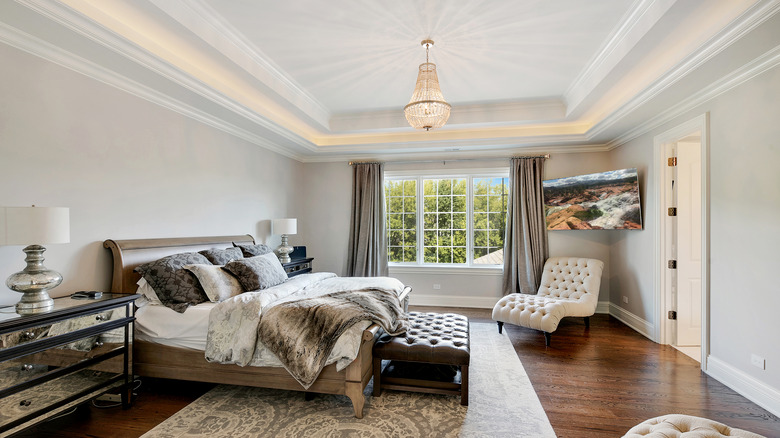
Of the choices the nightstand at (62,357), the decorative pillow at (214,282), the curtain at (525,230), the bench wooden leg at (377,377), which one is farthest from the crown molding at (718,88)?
the nightstand at (62,357)

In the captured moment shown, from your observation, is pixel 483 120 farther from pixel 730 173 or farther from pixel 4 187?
pixel 4 187

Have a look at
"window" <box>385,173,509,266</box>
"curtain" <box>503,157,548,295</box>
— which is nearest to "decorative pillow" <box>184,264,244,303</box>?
"window" <box>385,173,509,266</box>

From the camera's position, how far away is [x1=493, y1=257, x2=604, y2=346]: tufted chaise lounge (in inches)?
160

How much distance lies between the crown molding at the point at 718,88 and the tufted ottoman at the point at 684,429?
254 cm

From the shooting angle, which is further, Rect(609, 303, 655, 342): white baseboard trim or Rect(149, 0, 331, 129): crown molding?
Rect(609, 303, 655, 342): white baseboard trim

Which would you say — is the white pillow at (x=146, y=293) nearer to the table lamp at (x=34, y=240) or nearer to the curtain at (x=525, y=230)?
the table lamp at (x=34, y=240)

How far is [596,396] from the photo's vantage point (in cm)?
283

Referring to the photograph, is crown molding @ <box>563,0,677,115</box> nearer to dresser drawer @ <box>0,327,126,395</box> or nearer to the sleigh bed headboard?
the sleigh bed headboard

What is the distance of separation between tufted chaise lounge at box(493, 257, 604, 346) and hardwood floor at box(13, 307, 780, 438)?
0.96 feet

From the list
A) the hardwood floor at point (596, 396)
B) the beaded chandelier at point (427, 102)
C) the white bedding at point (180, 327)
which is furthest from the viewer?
the beaded chandelier at point (427, 102)

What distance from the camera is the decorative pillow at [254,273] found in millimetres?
3352

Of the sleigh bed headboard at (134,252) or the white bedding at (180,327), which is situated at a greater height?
the sleigh bed headboard at (134,252)

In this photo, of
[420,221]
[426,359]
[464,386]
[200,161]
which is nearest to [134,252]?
[200,161]

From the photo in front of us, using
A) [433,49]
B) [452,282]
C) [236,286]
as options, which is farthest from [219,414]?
[452,282]
